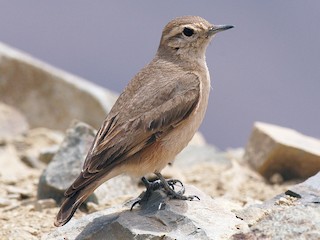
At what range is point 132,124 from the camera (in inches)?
295

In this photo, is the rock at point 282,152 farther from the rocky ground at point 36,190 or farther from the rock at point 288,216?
the rock at point 288,216

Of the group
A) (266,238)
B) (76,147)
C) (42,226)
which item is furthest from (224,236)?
(76,147)

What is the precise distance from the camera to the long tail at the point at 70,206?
6.93m

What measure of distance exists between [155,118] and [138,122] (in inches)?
6.6

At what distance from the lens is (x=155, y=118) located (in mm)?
7566

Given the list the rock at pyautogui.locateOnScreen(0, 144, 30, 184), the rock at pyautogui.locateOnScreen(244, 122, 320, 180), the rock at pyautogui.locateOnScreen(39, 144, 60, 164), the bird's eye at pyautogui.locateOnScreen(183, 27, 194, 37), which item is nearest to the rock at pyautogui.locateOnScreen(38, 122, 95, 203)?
the rock at pyautogui.locateOnScreen(0, 144, 30, 184)

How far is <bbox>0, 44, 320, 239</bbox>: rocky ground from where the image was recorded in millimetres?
6988

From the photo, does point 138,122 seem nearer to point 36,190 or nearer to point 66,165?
point 66,165

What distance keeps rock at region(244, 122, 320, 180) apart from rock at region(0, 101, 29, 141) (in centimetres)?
380

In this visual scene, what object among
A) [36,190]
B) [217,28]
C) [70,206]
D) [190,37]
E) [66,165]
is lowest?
[36,190]

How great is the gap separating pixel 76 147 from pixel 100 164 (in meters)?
2.47

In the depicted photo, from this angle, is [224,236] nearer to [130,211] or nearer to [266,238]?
[266,238]

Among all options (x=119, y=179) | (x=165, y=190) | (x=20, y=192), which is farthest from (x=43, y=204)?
(x=165, y=190)

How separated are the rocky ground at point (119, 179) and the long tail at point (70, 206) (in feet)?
1.19
